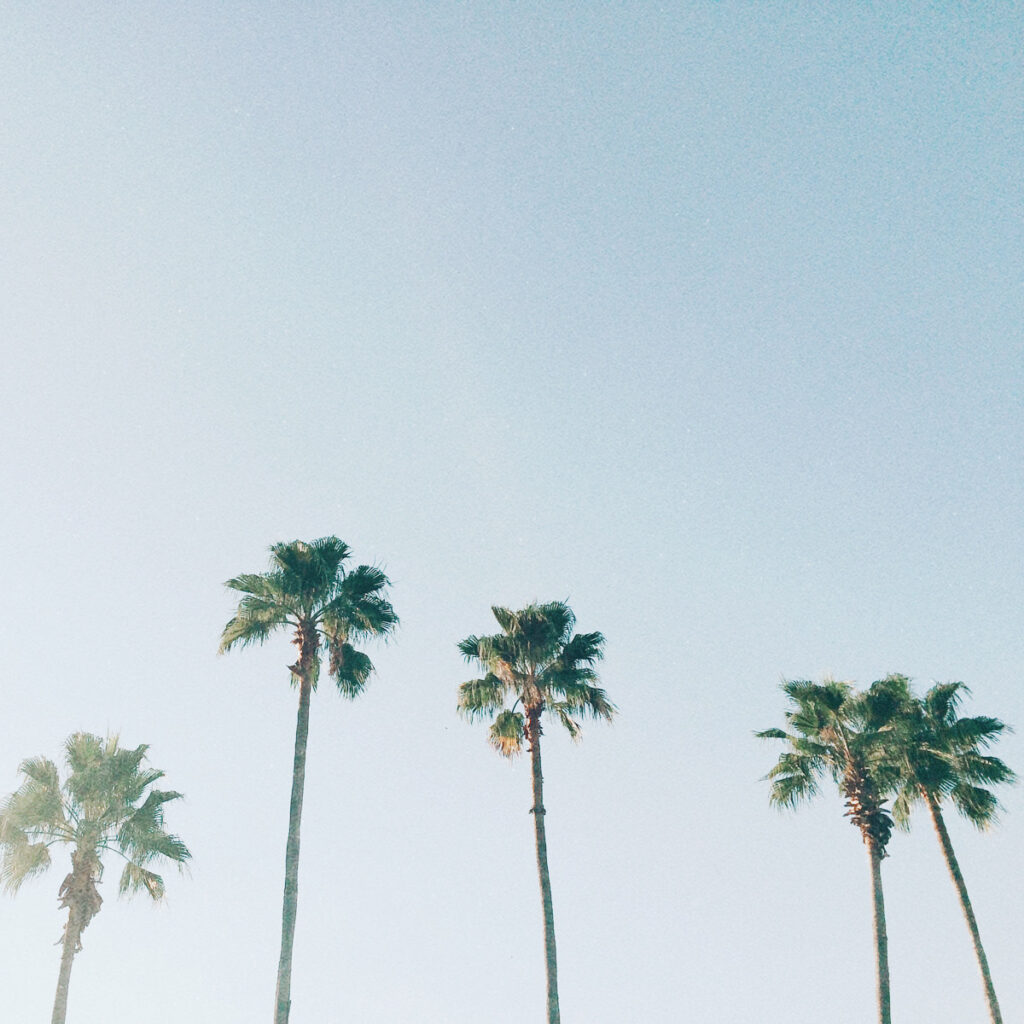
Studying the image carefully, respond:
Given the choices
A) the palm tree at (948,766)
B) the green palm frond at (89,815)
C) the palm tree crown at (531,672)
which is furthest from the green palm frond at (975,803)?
the green palm frond at (89,815)

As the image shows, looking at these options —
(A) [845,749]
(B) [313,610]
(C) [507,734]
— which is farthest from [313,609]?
(A) [845,749]

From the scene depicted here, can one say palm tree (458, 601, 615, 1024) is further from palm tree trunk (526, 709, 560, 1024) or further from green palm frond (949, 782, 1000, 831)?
green palm frond (949, 782, 1000, 831)

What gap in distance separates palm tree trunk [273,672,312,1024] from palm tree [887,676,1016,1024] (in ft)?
62.4

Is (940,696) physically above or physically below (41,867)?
above

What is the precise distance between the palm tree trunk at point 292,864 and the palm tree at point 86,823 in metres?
5.02

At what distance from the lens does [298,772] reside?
28406mm

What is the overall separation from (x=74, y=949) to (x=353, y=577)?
13.1 metres

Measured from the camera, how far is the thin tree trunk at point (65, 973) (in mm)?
27406

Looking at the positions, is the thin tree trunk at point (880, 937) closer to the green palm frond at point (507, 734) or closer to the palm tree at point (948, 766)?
the palm tree at point (948, 766)

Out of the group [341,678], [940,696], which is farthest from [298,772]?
[940,696]

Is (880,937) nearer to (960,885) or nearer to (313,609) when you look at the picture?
(960,885)

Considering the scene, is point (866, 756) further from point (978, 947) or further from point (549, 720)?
point (549, 720)

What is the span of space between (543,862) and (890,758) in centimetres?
1207

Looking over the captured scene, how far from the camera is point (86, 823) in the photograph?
29734 mm
